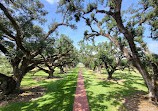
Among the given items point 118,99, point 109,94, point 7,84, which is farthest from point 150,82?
point 7,84

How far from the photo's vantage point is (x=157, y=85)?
5844mm

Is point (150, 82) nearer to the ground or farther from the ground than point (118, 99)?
farther from the ground

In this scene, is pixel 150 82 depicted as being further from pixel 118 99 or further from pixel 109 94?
pixel 109 94

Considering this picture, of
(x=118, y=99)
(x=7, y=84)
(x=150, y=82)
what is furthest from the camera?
(x=7, y=84)

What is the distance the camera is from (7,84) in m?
7.32

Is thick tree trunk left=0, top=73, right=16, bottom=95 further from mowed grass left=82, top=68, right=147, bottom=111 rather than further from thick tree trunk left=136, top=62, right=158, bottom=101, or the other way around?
thick tree trunk left=136, top=62, right=158, bottom=101

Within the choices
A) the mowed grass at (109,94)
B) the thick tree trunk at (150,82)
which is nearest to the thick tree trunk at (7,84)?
the mowed grass at (109,94)

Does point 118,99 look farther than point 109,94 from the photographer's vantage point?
No

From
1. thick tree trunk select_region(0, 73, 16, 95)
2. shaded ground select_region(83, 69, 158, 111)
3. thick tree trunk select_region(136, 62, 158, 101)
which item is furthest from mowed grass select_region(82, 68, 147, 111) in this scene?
thick tree trunk select_region(0, 73, 16, 95)

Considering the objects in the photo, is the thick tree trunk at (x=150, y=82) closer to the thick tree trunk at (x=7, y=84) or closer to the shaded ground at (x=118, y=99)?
the shaded ground at (x=118, y=99)

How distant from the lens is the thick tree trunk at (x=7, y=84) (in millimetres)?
7127

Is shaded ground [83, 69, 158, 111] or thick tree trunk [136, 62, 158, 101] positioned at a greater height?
thick tree trunk [136, 62, 158, 101]

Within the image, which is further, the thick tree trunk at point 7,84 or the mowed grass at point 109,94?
the thick tree trunk at point 7,84

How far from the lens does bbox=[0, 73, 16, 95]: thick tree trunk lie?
23.4 feet
